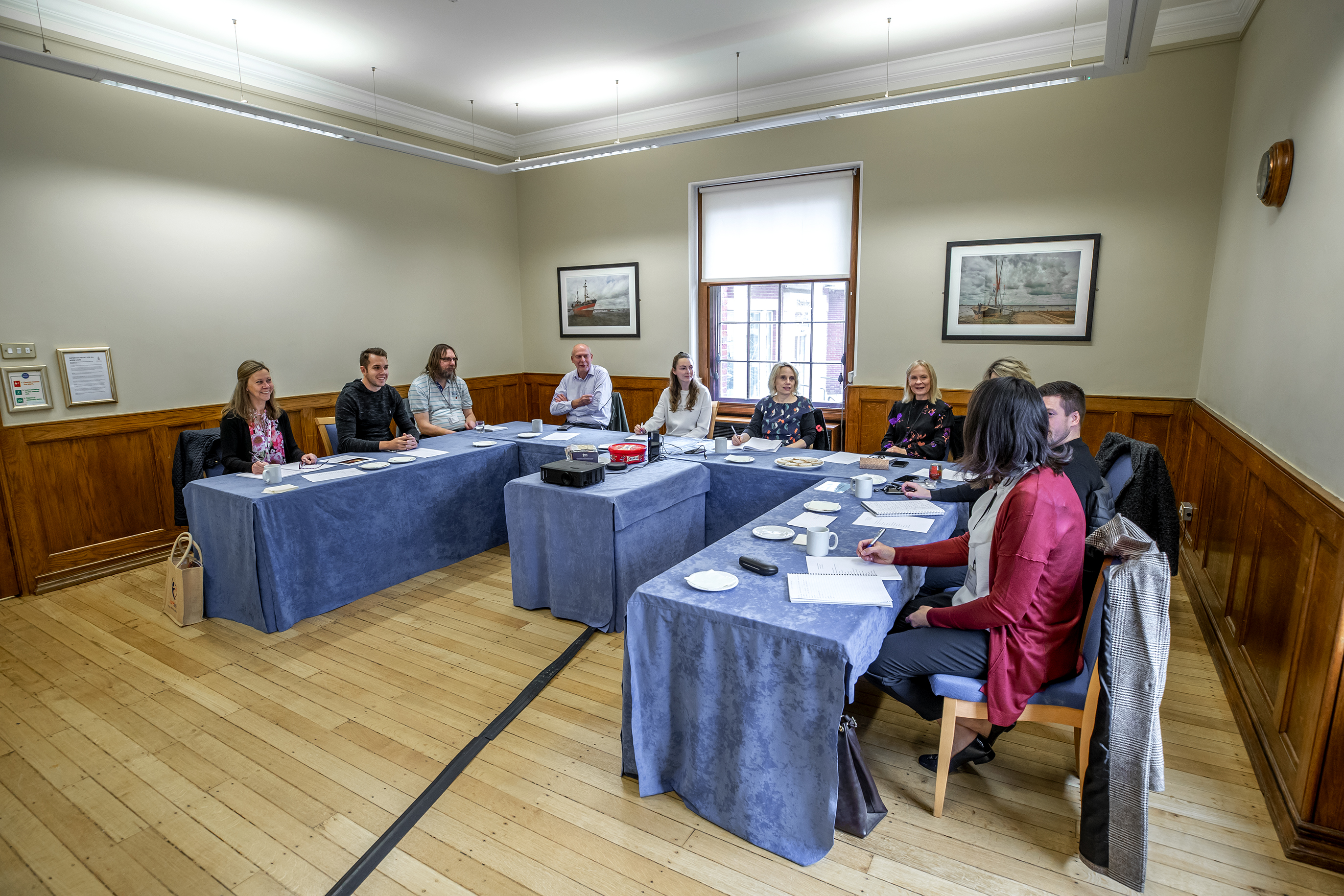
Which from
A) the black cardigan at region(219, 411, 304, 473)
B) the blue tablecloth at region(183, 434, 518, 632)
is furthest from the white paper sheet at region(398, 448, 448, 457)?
the black cardigan at region(219, 411, 304, 473)

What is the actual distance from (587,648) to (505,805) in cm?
102

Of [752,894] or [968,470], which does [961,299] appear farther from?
[752,894]

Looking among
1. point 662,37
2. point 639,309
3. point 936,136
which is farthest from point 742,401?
point 662,37

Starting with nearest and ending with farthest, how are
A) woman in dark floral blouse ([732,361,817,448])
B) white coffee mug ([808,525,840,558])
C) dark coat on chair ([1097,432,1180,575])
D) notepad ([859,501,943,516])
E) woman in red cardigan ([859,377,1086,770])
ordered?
woman in red cardigan ([859,377,1086,770])
white coffee mug ([808,525,840,558])
notepad ([859,501,943,516])
dark coat on chair ([1097,432,1180,575])
woman in dark floral blouse ([732,361,817,448])

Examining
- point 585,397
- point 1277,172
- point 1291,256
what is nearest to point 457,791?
point 585,397

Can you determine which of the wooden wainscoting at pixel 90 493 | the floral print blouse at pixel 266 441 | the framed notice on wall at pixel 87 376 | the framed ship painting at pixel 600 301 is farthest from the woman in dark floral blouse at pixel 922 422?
the framed notice on wall at pixel 87 376

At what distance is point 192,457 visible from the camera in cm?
386

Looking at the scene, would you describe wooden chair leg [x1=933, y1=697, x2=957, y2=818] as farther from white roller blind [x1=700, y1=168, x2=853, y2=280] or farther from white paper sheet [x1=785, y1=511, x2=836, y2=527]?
white roller blind [x1=700, y1=168, x2=853, y2=280]

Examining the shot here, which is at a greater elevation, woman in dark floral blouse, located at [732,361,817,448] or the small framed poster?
the small framed poster

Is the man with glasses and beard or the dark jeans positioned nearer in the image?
the dark jeans

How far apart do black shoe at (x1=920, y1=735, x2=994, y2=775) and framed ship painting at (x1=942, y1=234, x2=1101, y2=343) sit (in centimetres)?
356

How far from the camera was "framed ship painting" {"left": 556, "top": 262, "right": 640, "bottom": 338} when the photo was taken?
254 inches

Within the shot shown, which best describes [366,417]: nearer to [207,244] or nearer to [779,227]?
[207,244]

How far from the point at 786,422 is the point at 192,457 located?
12.0 ft
